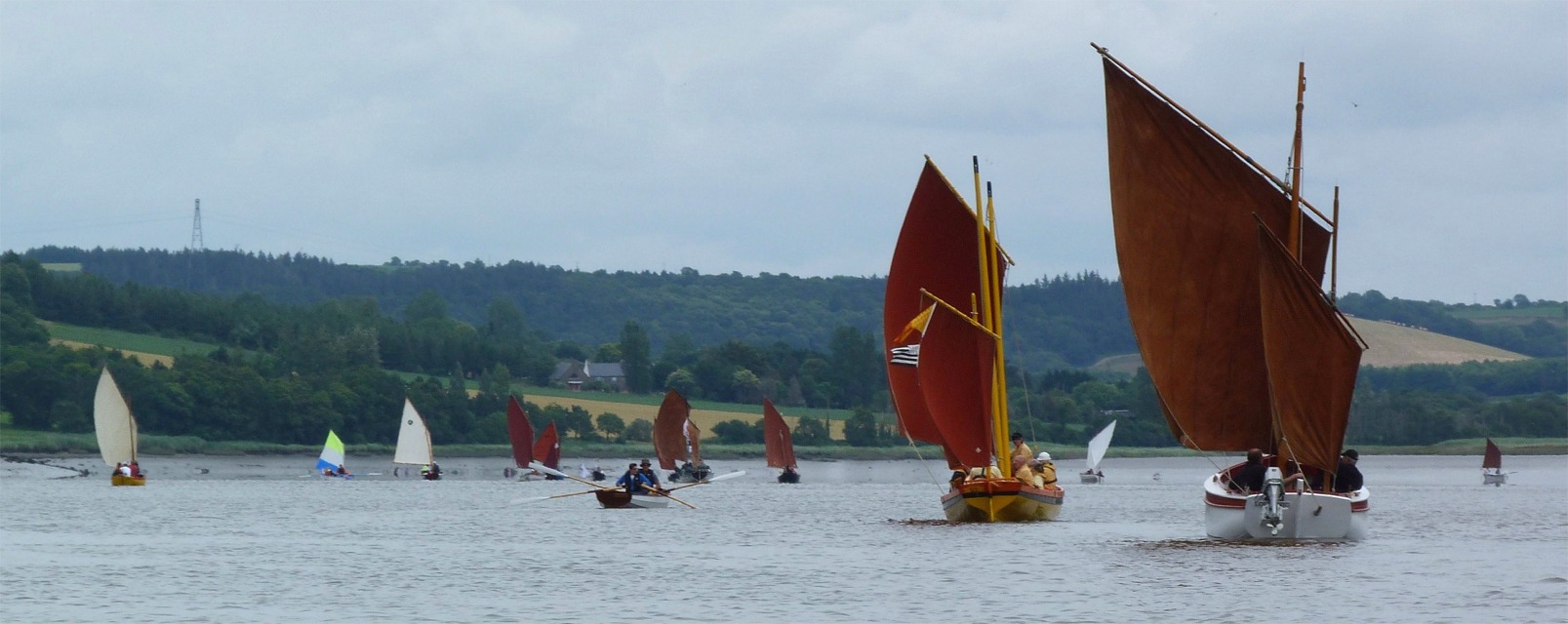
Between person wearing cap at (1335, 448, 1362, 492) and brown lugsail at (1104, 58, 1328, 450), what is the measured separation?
4.65 feet

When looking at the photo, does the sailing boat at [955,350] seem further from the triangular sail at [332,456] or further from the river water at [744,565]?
the triangular sail at [332,456]

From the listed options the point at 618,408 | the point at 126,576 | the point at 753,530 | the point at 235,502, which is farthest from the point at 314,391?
the point at 126,576

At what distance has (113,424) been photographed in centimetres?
9831

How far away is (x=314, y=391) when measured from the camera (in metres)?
172

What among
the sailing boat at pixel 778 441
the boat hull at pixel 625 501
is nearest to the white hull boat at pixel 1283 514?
the boat hull at pixel 625 501

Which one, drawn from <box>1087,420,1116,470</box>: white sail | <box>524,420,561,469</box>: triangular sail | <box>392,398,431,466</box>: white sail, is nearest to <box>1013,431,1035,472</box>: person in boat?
<box>1087,420,1116,470</box>: white sail

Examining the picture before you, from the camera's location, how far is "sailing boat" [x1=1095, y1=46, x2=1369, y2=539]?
37656mm

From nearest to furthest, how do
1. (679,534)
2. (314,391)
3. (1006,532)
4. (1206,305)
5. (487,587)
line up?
(487,587)
(1206,305)
(1006,532)
(679,534)
(314,391)

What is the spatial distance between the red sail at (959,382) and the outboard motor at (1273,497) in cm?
945

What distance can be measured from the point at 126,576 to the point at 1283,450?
69.1 feet

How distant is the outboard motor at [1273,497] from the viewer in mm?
36938

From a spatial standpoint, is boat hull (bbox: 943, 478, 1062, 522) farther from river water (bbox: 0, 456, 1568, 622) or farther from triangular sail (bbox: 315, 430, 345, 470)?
triangular sail (bbox: 315, 430, 345, 470)

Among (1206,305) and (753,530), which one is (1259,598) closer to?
(1206,305)

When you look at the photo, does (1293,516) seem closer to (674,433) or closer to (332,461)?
(674,433)
